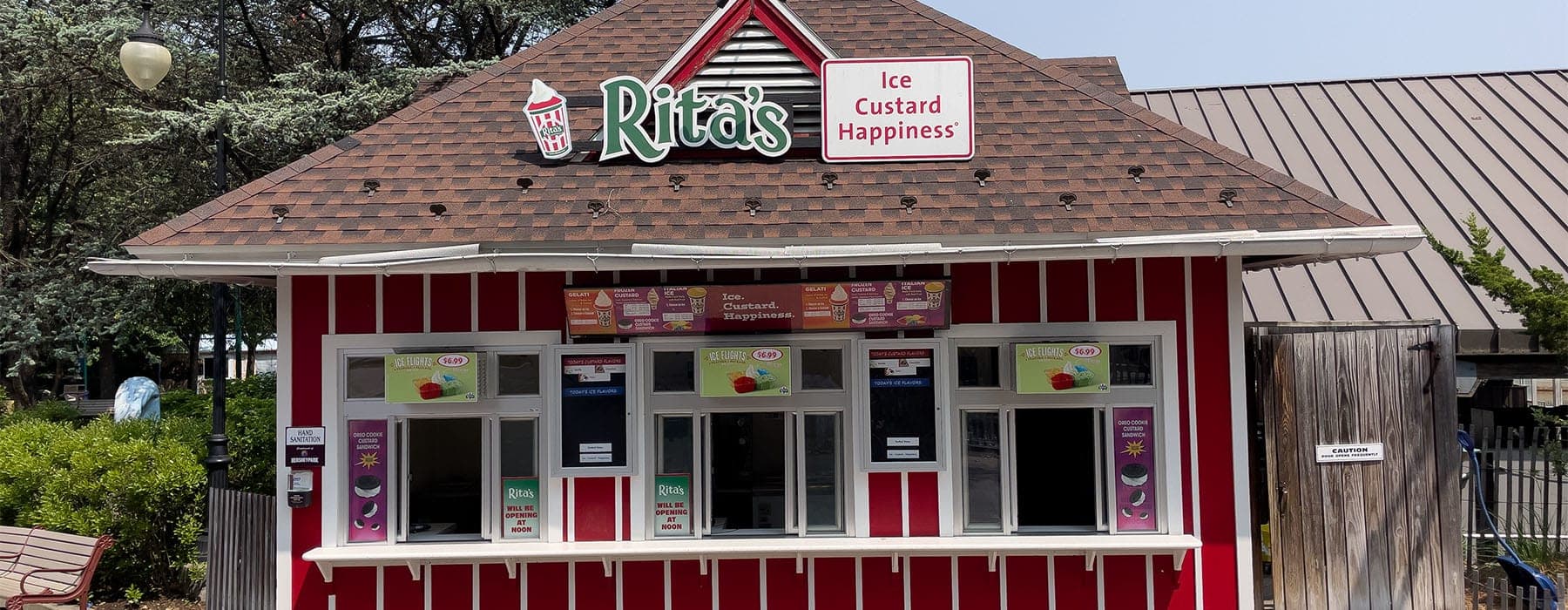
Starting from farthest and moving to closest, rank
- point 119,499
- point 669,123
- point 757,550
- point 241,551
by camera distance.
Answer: point 119,499 < point 669,123 < point 241,551 < point 757,550

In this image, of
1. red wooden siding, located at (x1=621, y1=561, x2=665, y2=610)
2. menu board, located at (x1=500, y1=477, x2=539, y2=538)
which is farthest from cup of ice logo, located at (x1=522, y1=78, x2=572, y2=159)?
red wooden siding, located at (x1=621, y1=561, x2=665, y2=610)

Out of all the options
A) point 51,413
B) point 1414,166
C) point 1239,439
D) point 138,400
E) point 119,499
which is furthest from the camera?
point 138,400

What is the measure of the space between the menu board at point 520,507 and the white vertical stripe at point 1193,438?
4.32 meters

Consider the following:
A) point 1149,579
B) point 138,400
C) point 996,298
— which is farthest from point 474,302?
point 138,400

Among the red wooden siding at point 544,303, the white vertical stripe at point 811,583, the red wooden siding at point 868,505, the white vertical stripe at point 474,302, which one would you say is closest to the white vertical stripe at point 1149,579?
the red wooden siding at point 868,505

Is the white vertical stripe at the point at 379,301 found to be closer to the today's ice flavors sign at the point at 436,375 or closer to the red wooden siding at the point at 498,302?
the today's ice flavors sign at the point at 436,375

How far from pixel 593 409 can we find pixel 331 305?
1.89 m

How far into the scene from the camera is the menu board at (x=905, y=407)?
21.5ft

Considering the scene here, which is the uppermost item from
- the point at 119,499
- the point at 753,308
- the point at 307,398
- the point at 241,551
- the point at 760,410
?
the point at 753,308

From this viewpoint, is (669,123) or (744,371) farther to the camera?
(669,123)

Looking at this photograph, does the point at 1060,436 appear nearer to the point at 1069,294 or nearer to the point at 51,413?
the point at 1069,294

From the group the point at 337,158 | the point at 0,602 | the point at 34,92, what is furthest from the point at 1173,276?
the point at 34,92

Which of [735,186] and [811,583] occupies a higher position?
[735,186]

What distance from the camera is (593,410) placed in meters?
6.61
